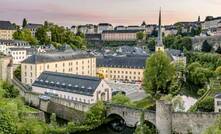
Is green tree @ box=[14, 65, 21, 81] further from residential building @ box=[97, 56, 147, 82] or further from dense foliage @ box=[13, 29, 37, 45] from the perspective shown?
dense foliage @ box=[13, 29, 37, 45]

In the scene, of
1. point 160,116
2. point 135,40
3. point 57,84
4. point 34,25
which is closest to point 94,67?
point 57,84

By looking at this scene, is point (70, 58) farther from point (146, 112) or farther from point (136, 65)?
point (146, 112)

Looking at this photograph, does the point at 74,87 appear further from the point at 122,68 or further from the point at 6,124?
the point at 122,68

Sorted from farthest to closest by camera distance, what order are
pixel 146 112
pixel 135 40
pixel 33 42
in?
1. pixel 135 40
2. pixel 33 42
3. pixel 146 112

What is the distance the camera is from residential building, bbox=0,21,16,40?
103 m

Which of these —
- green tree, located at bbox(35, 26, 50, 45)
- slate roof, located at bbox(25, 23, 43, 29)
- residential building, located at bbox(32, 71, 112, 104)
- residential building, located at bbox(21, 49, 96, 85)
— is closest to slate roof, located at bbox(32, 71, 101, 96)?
residential building, located at bbox(32, 71, 112, 104)

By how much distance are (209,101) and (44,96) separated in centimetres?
1759

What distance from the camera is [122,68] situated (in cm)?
6344

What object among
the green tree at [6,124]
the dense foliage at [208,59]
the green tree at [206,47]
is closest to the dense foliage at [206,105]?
the green tree at [6,124]

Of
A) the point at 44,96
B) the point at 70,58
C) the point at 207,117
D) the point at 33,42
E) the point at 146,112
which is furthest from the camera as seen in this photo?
the point at 33,42

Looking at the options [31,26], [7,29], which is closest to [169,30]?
[31,26]

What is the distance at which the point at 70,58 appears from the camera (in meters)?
59.6

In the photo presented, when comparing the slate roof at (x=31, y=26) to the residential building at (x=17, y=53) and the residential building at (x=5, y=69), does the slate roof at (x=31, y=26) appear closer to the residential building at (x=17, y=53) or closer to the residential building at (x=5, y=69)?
the residential building at (x=17, y=53)

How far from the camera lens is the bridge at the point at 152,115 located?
98.6 feet
